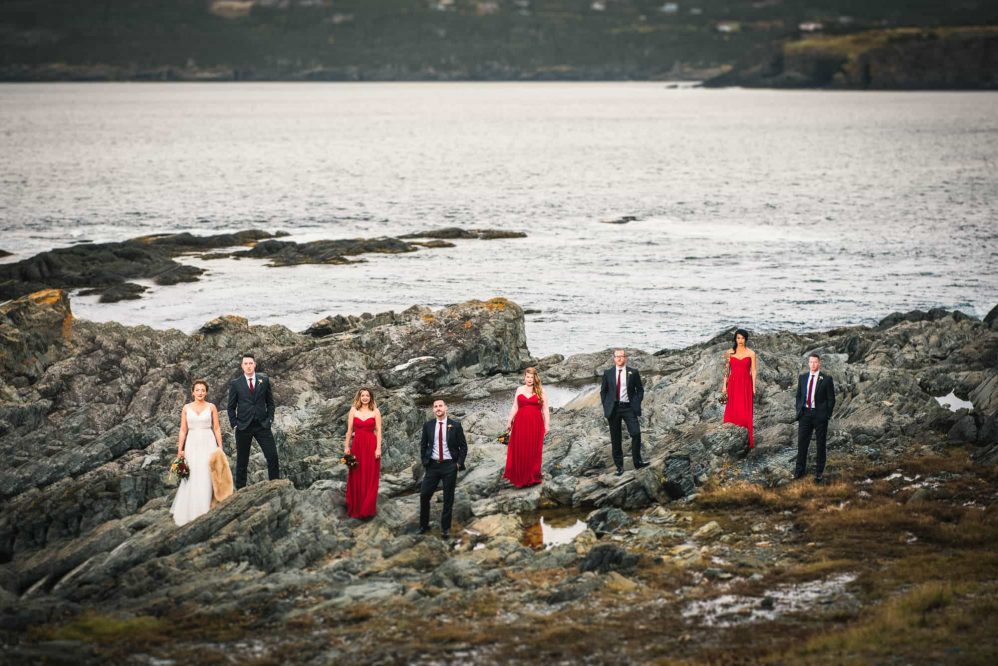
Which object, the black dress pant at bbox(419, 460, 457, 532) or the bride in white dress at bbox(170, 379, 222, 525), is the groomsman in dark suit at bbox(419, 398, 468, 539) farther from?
the bride in white dress at bbox(170, 379, 222, 525)

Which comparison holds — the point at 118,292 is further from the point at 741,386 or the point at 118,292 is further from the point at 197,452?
the point at 741,386

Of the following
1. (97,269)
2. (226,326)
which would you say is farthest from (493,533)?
(97,269)

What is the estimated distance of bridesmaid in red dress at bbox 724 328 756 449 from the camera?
2055cm

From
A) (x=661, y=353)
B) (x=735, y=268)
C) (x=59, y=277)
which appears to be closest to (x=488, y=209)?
(x=735, y=268)

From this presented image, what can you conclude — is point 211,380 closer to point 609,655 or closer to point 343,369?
point 343,369

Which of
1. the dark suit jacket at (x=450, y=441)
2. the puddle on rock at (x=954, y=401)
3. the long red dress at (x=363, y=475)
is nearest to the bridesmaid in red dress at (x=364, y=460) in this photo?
the long red dress at (x=363, y=475)

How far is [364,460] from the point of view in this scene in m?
17.7

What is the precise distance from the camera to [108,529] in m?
16.9

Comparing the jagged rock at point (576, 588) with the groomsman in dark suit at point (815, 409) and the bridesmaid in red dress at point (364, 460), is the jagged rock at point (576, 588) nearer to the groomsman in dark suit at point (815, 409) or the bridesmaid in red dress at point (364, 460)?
the bridesmaid in red dress at point (364, 460)

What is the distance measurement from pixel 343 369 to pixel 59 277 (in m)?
24.4

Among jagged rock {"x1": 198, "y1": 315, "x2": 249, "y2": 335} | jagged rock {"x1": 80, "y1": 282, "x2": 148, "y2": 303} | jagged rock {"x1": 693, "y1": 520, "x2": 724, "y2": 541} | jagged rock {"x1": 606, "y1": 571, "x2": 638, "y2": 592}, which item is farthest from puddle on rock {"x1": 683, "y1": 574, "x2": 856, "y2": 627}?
jagged rock {"x1": 80, "y1": 282, "x2": 148, "y2": 303}

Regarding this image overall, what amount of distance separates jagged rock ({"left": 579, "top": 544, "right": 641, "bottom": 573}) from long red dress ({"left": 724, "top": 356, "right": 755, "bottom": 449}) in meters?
5.77

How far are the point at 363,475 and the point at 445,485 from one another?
133cm

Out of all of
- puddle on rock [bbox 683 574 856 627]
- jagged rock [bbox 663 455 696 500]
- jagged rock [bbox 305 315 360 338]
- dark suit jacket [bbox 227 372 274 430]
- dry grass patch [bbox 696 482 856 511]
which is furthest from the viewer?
jagged rock [bbox 305 315 360 338]
